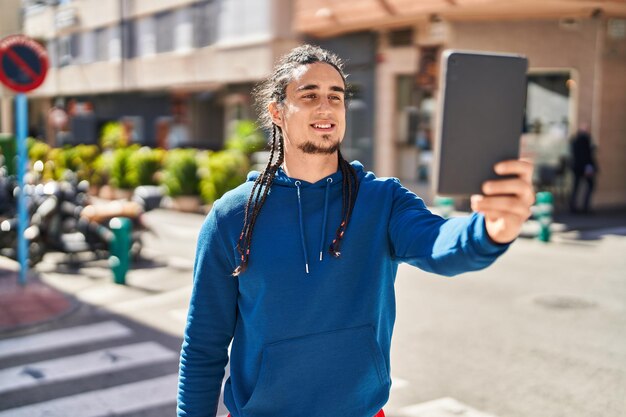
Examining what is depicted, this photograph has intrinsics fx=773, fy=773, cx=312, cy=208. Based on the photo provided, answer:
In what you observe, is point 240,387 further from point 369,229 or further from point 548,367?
point 548,367

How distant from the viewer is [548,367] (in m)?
6.34

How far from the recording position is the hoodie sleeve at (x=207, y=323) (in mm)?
2502

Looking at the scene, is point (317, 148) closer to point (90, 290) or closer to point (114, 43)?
point (90, 290)

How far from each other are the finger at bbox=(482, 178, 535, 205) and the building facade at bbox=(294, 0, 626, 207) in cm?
1568

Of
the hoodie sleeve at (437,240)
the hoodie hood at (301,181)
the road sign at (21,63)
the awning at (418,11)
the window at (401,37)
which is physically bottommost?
the hoodie sleeve at (437,240)

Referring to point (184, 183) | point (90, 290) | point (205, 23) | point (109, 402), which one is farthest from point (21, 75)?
point (205, 23)

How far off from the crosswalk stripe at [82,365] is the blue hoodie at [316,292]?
4.16 m

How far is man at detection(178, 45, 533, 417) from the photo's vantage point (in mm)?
2324

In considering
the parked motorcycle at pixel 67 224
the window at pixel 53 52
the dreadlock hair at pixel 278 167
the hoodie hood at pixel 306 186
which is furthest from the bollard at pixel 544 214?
the window at pixel 53 52

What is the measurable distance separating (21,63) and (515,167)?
8.98 m

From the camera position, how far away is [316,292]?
7.58ft

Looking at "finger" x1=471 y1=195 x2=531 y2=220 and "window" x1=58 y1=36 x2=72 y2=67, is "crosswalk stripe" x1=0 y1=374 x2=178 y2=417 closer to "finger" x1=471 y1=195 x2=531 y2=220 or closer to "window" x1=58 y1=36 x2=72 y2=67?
"finger" x1=471 y1=195 x2=531 y2=220

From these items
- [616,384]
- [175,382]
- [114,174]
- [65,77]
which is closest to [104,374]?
[175,382]

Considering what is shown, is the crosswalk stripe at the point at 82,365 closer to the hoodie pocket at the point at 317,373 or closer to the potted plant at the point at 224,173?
the hoodie pocket at the point at 317,373
